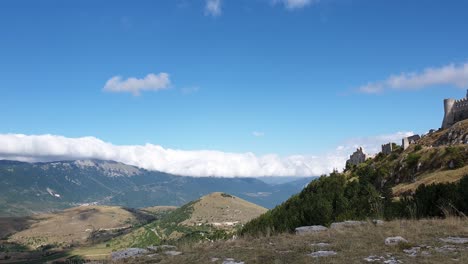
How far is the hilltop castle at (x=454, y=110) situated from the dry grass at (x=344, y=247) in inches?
3911

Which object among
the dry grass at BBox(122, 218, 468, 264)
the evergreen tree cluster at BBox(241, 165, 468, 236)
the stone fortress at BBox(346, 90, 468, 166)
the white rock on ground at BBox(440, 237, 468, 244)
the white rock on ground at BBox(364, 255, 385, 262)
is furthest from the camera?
the stone fortress at BBox(346, 90, 468, 166)

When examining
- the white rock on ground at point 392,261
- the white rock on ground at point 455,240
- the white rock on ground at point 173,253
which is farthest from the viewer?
the white rock on ground at point 173,253

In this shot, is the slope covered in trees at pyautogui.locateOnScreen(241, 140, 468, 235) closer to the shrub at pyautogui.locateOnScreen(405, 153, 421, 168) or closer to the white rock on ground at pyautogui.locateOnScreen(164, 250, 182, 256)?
the shrub at pyautogui.locateOnScreen(405, 153, 421, 168)

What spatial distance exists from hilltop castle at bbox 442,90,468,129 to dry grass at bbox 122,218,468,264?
9934 centimetres

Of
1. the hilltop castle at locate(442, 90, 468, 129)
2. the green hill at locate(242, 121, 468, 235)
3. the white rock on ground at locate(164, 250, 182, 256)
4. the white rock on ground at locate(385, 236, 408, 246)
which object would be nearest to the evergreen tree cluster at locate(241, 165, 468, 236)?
the green hill at locate(242, 121, 468, 235)

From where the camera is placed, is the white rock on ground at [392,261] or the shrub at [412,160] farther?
the shrub at [412,160]

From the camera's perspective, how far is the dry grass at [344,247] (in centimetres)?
1501

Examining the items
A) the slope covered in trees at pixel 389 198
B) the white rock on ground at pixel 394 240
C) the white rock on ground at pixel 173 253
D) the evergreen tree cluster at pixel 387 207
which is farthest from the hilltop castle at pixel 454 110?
the white rock on ground at pixel 173 253

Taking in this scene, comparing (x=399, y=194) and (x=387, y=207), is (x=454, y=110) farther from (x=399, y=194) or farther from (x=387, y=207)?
(x=387, y=207)

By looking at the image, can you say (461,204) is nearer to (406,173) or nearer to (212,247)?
(212,247)

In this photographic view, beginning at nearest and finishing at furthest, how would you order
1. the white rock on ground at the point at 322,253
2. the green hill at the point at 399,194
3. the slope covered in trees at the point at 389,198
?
the white rock on ground at the point at 322,253 → the slope covered in trees at the point at 389,198 → the green hill at the point at 399,194

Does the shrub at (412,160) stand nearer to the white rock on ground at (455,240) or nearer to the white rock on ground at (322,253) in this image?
the white rock on ground at (455,240)

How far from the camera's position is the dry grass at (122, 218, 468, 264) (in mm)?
15008

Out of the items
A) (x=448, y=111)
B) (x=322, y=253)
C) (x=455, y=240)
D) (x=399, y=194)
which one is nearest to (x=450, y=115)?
(x=448, y=111)
